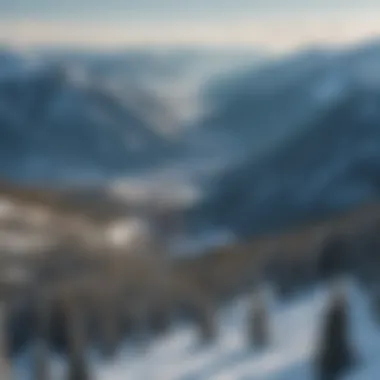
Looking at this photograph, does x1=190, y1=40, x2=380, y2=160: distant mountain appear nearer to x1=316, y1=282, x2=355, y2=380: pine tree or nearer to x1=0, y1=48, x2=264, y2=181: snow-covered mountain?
x1=0, y1=48, x2=264, y2=181: snow-covered mountain

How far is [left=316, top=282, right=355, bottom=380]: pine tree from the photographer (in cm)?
116

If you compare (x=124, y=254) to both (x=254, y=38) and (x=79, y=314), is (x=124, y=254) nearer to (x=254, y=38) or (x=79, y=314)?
(x=79, y=314)

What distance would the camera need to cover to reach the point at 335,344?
1162 mm

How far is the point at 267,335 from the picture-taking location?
1.20 meters

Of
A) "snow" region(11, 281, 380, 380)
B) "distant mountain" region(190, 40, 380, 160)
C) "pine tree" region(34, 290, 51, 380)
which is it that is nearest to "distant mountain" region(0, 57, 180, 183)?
"distant mountain" region(190, 40, 380, 160)

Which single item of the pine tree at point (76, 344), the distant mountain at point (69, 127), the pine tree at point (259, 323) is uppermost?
the distant mountain at point (69, 127)

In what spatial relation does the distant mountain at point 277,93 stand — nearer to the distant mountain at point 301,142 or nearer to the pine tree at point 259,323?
the distant mountain at point 301,142

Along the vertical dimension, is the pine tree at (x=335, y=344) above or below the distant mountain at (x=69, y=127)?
below

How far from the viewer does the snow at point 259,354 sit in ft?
3.80

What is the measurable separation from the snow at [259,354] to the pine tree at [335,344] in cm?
1

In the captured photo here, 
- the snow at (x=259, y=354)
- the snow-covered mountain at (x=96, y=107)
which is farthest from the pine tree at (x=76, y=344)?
the snow-covered mountain at (x=96, y=107)

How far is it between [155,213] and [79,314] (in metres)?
0.23

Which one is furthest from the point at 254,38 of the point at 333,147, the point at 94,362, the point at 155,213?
the point at 94,362

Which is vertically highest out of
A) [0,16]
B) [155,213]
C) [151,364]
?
[0,16]
